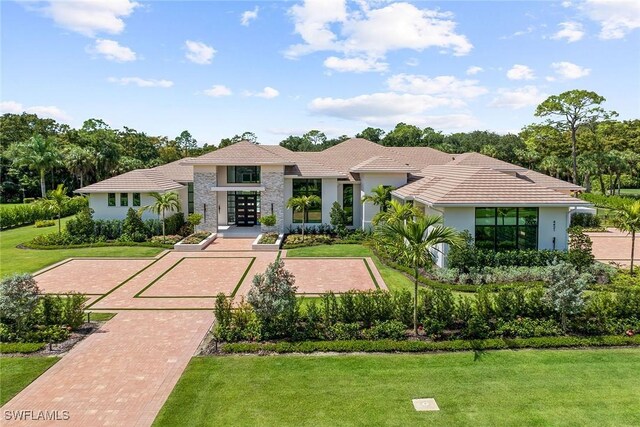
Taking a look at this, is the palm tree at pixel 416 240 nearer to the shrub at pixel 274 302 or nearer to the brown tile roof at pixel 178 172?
the shrub at pixel 274 302

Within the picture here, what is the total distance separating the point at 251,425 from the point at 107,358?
5205 millimetres

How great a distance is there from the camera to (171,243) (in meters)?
27.0

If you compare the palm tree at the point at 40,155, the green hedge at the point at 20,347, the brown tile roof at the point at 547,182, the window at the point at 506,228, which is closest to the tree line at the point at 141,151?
the palm tree at the point at 40,155

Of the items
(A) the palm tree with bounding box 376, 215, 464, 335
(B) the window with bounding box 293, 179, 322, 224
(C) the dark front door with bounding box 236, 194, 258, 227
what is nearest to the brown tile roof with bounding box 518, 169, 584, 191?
(B) the window with bounding box 293, 179, 322, 224

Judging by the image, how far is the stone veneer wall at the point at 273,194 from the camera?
30125 mm

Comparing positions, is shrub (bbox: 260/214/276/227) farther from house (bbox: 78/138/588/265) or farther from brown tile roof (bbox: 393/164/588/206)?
brown tile roof (bbox: 393/164/588/206)

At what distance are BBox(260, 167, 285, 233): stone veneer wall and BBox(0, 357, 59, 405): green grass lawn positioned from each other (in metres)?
→ 19.6

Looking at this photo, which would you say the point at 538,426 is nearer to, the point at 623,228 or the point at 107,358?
the point at 107,358

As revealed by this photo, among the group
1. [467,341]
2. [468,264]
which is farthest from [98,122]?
[467,341]

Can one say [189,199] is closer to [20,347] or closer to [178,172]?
[178,172]

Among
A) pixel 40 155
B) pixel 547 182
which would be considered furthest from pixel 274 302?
pixel 40 155

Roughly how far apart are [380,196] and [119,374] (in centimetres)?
2067

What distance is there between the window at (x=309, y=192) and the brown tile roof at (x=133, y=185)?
8755 millimetres

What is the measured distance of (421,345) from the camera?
11.6m
